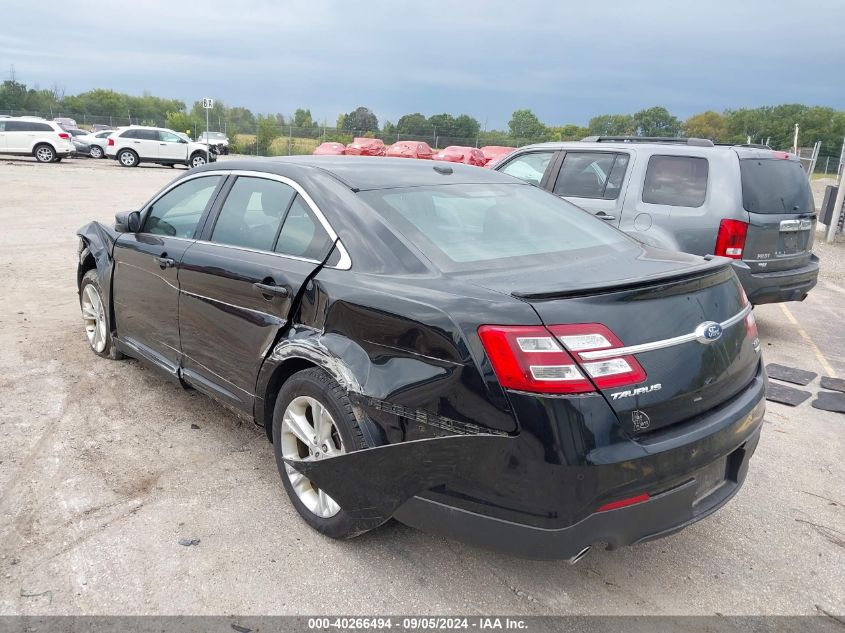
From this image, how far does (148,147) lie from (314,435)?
1227 inches

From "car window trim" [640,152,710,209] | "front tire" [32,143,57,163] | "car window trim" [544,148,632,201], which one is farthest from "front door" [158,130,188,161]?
"car window trim" [640,152,710,209]

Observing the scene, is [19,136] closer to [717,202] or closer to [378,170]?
[717,202]

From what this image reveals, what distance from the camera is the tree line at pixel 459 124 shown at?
53188mm

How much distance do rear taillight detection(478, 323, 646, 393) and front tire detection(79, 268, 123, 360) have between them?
3.70 metres

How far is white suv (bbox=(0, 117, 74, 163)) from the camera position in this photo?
28219 mm

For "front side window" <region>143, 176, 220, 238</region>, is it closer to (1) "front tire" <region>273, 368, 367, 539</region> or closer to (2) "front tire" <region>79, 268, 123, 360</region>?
(2) "front tire" <region>79, 268, 123, 360</region>

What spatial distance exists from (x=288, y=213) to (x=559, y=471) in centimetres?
194

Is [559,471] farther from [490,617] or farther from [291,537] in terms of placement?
[291,537]

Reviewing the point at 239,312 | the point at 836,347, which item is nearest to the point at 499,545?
the point at 239,312

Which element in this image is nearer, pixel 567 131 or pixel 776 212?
pixel 776 212

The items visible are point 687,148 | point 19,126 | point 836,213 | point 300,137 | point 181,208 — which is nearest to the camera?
point 181,208

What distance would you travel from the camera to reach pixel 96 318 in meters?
5.31

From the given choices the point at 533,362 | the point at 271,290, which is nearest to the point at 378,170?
the point at 271,290

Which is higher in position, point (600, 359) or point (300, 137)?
point (300, 137)
